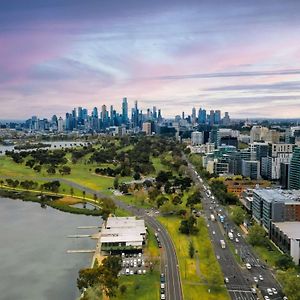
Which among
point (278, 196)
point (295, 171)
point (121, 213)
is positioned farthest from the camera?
point (295, 171)

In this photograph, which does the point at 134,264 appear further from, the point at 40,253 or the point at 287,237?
the point at 287,237

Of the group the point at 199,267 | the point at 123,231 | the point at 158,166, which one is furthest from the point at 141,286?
the point at 158,166

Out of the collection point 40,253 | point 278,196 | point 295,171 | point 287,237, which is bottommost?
point 40,253

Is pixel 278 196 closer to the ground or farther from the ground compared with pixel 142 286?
farther from the ground

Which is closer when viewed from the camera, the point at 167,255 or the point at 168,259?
the point at 168,259

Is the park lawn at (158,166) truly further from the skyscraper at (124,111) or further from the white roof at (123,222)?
the skyscraper at (124,111)
